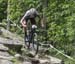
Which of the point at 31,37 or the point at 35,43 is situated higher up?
the point at 31,37

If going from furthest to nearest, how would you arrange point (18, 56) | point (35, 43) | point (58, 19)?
1. point (58, 19)
2. point (35, 43)
3. point (18, 56)

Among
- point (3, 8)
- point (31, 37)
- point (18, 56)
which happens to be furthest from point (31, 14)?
point (3, 8)

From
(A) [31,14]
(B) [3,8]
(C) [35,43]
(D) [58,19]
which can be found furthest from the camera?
(B) [3,8]

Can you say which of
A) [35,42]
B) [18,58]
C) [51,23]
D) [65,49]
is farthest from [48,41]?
[18,58]

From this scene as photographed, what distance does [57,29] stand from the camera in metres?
13.1

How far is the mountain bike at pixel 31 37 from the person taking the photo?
35.9 feet

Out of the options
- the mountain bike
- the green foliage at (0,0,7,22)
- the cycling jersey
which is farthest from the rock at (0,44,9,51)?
the green foliage at (0,0,7,22)

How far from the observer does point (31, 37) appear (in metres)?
11.2

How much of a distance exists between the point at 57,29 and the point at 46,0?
7.90 ft

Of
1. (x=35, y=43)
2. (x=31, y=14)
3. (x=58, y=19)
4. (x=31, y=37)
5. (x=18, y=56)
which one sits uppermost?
(x=31, y=14)

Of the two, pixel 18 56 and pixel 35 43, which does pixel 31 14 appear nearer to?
pixel 35 43

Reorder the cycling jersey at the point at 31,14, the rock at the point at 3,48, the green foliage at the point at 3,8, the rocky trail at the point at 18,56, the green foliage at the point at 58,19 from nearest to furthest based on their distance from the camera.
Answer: the rocky trail at the point at 18,56, the cycling jersey at the point at 31,14, the rock at the point at 3,48, the green foliage at the point at 58,19, the green foliage at the point at 3,8

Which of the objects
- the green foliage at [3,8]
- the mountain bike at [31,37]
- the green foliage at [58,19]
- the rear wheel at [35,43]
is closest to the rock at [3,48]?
the mountain bike at [31,37]

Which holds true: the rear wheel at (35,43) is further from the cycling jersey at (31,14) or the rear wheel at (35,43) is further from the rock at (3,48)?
the rock at (3,48)
